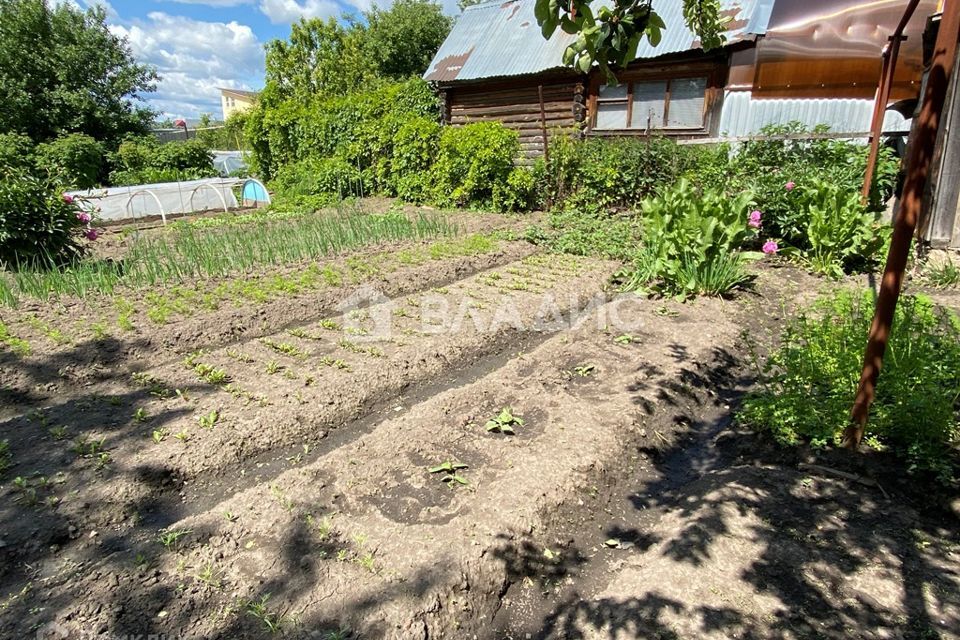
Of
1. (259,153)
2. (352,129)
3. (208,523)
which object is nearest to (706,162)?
(208,523)

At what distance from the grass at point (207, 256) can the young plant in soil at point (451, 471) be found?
3.24 m

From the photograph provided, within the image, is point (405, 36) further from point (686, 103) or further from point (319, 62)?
point (686, 103)

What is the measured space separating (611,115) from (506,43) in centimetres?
383

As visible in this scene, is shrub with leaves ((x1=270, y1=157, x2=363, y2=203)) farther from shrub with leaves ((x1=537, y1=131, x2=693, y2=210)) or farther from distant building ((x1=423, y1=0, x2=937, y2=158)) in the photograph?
shrub with leaves ((x1=537, y1=131, x2=693, y2=210))

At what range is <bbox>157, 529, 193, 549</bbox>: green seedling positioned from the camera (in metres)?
2.30

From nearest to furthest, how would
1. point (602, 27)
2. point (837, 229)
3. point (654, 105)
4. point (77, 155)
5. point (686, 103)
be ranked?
point (602, 27) < point (837, 229) < point (686, 103) < point (654, 105) < point (77, 155)

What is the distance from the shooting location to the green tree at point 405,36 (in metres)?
29.9

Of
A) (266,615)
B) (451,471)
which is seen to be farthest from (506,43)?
(266,615)

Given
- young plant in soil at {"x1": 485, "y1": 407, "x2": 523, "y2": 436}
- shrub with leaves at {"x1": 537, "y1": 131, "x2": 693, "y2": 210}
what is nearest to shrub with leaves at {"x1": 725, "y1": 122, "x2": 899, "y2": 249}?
shrub with leaves at {"x1": 537, "y1": 131, "x2": 693, "y2": 210}

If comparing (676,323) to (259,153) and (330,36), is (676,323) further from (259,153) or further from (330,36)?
(330,36)

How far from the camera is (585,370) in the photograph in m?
3.94

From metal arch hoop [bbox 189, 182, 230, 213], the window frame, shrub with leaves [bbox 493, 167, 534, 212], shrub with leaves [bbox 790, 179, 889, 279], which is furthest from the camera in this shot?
metal arch hoop [bbox 189, 182, 230, 213]

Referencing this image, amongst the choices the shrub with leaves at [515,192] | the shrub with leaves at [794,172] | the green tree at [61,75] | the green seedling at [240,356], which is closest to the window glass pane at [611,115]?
the shrub with leaves at [515,192]

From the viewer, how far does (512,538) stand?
2.38 m
